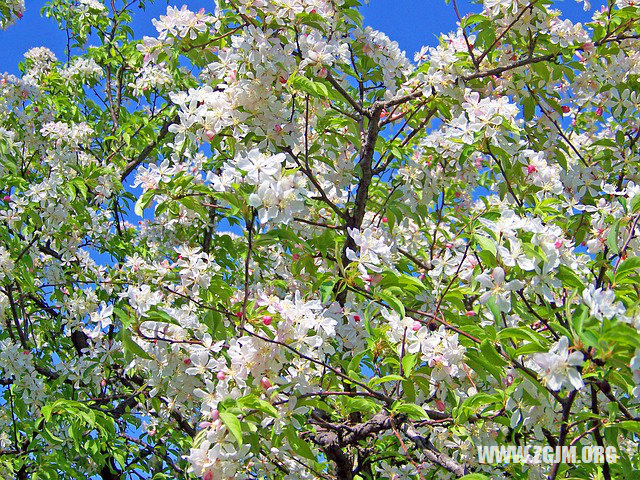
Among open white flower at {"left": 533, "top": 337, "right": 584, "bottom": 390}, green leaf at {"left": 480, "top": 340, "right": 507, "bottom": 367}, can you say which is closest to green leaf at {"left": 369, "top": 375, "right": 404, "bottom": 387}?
green leaf at {"left": 480, "top": 340, "right": 507, "bottom": 367}

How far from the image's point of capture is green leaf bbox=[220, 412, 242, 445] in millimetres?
1729

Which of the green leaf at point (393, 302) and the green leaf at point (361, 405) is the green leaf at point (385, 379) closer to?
the green leaf at point (361, 405)

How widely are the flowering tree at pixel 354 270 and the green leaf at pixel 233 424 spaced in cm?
1

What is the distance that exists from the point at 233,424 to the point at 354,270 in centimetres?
69

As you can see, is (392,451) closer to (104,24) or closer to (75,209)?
(75,209)

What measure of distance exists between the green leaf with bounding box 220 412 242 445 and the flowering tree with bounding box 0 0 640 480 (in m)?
0.01

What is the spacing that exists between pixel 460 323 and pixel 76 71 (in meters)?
4.87

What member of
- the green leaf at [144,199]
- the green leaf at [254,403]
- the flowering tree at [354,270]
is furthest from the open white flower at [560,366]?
the green leaf at [144,199]

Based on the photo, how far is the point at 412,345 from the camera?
2260 millimetres

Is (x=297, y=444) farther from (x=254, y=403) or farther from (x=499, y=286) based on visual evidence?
(x=499, y=286)

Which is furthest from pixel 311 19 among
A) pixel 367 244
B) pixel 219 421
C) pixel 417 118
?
pixel 219 421

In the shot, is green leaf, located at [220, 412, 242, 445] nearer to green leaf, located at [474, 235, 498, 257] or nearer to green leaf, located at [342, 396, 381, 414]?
green leaf, located at [342, 396, 381, 414]

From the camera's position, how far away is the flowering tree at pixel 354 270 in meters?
1.98

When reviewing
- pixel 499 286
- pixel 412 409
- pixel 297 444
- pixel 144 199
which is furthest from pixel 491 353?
pixel 144 199
